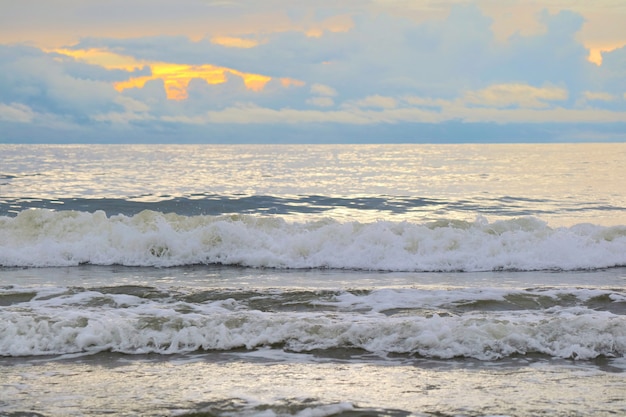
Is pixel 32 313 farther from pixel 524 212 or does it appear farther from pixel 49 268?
pixel 524 212

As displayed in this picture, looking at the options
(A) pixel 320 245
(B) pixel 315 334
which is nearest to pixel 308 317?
(B) pixel 315 334

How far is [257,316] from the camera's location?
10.1 meters

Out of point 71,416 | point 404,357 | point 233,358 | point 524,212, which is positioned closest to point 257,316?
point 233,358

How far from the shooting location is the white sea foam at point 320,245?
53.8 feet

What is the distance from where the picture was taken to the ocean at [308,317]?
7.07m

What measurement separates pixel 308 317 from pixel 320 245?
734 cm

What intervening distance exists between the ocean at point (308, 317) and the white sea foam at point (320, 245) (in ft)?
0.17

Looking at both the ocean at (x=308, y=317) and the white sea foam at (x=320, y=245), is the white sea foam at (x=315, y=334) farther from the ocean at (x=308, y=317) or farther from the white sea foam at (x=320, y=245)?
the white sea foam at (x=320, y=245)

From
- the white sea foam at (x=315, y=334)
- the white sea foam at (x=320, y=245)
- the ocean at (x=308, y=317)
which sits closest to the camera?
the ocean at (x=308, y=317)

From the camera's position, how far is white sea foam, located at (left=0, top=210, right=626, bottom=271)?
16.4m

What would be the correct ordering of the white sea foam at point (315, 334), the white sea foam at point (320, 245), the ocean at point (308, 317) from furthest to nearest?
1. the white sea foam at point (320, 245)
2. the white sea foam at point (315, 334)
3. the ocean at point (308, 317)

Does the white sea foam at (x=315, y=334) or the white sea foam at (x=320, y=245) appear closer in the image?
the white sea foam at (x=315, y=334)

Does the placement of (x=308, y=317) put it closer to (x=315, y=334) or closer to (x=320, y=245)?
(x=315, y=334)

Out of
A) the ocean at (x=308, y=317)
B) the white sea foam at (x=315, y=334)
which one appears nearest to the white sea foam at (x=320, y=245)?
the ocean at (x=308, y=317)
